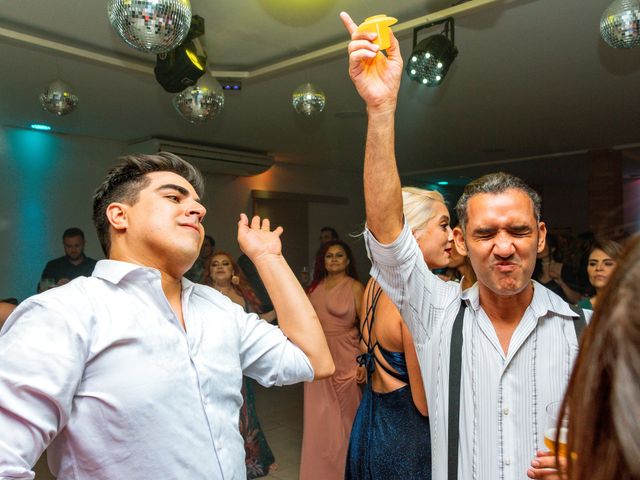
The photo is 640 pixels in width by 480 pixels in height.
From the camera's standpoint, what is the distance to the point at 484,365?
1.22 m

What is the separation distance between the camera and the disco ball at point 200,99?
287cm

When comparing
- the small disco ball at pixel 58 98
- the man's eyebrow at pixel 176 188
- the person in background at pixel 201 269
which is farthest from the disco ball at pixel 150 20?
the person in background at pixel 201 269

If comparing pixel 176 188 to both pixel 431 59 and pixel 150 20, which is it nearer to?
pixel 150 20

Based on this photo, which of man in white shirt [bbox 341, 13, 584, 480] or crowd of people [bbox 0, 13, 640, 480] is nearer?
crowd of people [bbox 0, 13, 640, 480]

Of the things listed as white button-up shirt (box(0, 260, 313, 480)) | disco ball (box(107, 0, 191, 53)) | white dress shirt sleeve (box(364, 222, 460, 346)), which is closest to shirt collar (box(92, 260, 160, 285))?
white button-up shirt (box(0, 260, 313, 480))

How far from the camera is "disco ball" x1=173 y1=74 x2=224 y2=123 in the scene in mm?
2867

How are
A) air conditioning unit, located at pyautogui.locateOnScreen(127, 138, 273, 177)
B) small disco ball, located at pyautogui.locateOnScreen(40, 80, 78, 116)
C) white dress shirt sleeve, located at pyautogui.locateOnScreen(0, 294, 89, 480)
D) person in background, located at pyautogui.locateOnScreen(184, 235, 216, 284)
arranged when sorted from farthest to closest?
1. air conditioning unit, located at pyautogui.locateOnScreen(127, 138, 273, 177)
2. person in background, located at pyautogui.locateOnScreen(184, 235, 216, 284)
3. small disco ball, located at pyautogui.locateOnScreen(40, 80, 78, 116)
4. white dress shirt sleeve, located at pyautogui.locateOnScreen(0, 294, 89, 480)

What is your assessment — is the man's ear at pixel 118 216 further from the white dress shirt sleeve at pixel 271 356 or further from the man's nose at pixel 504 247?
the man's nose at pixel 504 247

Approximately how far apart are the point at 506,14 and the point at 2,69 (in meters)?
3.65

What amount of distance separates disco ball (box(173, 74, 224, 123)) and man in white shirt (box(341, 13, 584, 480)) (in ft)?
6.09

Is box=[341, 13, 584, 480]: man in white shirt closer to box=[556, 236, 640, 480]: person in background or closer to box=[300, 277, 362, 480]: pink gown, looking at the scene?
box=[556, 236, 640, 480]: person in background

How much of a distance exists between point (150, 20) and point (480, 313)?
151 cm

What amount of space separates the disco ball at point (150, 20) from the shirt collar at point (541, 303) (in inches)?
56.3

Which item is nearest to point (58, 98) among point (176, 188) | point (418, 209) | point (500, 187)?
point (176, 188)
